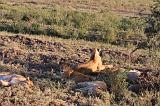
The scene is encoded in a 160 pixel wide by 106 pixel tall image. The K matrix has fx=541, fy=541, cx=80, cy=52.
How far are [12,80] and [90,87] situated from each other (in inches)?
60.0

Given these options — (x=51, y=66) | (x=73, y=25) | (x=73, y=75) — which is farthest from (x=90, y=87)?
(x=73, y=25)

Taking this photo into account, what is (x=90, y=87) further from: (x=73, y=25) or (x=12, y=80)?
(x=73, y=25)

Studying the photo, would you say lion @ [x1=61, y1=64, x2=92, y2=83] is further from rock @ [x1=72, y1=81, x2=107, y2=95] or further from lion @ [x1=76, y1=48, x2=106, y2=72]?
rock @ [x1=72, y1=81, x2=107, y2=95]

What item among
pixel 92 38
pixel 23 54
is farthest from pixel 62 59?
pixel 92 38

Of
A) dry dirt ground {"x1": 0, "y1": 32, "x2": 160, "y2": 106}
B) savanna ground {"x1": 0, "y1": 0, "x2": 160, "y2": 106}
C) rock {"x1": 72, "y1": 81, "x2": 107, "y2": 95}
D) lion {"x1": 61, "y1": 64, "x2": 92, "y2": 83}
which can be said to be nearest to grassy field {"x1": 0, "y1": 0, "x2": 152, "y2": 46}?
savanna ground {"x1": 0, "y1": 0, "x2": 160, "y2": 106}

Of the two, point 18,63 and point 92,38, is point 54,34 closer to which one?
point 92,38

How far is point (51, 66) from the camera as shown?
41.4ft

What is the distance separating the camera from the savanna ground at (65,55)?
9.91 m

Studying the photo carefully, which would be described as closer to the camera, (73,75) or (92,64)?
(73,75)

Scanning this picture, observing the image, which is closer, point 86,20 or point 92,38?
point 92,38

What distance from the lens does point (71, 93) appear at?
1036cm

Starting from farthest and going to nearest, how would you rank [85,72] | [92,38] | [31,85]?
[92,38] < [85,72] < [31,85]

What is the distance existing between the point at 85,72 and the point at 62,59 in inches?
56.8

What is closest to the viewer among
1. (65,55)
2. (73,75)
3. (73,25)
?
(73,75)
